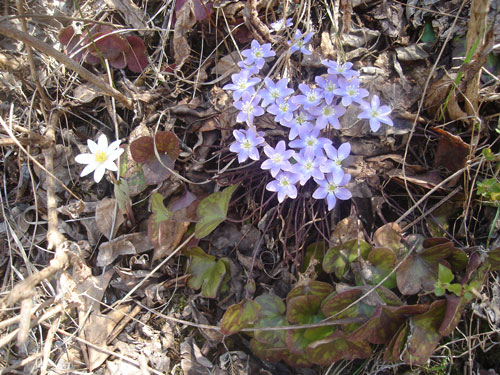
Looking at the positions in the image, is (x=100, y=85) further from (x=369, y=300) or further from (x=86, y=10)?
(x=369, y=300)

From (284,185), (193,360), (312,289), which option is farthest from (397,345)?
(193,360)

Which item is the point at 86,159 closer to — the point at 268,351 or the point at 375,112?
the point at 268,351

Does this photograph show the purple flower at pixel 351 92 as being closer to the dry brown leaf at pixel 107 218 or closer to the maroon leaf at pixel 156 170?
the maroon leaf at pixel 156 170

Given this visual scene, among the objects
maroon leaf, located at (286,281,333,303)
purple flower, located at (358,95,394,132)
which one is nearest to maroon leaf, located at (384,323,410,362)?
maroon leaf, located at (286,281,333,303)

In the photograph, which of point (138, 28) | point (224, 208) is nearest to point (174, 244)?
point (224, 208)

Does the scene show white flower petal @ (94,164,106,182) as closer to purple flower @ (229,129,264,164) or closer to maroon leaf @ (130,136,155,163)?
maroon leaf @ (130,136,155,163)

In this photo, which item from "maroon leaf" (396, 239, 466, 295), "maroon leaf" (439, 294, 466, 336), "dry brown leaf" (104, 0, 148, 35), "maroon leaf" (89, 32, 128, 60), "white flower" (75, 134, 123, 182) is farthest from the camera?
"dry brown leaf" (104, 0, 148, 35)
